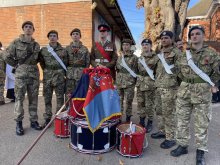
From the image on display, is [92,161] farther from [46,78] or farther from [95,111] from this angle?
[46,78]

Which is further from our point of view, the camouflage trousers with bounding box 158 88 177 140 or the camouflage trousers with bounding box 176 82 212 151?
the camouflage trousers with bounding box 158 88 177 140

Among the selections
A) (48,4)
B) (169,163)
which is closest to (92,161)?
(169,163)

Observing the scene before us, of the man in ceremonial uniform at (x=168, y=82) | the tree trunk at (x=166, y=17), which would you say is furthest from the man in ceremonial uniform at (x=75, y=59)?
the tree trunk at (x=166, y=17)

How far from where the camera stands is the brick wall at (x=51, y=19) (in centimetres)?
996

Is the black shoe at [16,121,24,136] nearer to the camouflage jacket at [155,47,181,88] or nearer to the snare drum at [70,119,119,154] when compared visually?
the snare drum at [70,119,119,154]

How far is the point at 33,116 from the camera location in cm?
528

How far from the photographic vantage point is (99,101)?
4059mm

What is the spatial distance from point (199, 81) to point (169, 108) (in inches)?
34.4

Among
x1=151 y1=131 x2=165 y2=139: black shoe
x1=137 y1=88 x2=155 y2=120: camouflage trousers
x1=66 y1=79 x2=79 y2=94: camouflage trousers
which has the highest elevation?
x1=66 y1=79 x2=79 y2=94: camouflage trousers

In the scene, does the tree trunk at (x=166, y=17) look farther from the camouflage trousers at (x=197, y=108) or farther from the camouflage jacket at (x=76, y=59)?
the camouflage trousers at (x=197, y=108)

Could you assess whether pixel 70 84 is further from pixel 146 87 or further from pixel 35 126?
pixel 146 87

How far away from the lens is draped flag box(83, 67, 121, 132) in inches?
155

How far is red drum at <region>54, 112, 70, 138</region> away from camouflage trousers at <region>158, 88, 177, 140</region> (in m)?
1.89

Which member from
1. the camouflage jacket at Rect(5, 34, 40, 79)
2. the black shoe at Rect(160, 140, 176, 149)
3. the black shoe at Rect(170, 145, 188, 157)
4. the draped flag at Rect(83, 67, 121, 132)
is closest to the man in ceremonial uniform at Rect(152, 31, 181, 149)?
the black shoe at Rect(160, 140, 176, 149)
